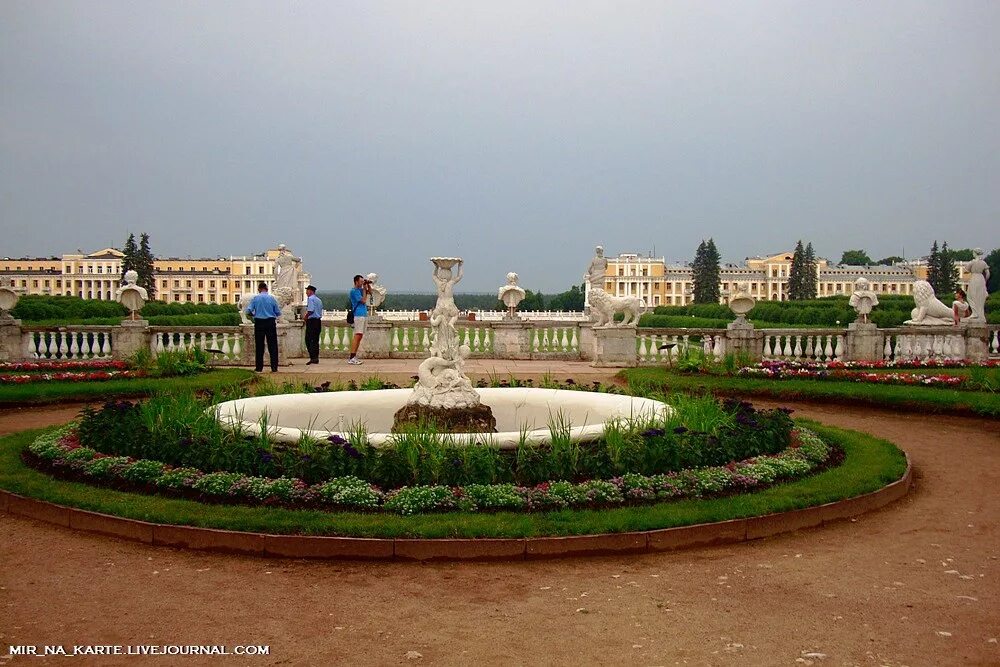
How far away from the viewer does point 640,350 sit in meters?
19.0

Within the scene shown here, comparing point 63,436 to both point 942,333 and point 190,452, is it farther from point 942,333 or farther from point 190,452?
point 942,333

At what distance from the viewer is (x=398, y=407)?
33.1 ft

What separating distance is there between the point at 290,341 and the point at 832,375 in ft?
38.4

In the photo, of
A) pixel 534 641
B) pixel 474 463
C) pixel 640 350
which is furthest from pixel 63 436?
pixel 640 350

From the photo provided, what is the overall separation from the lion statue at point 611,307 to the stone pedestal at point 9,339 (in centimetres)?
1205

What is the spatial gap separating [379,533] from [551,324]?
53.4 feet

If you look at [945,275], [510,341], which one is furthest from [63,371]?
[945,275]

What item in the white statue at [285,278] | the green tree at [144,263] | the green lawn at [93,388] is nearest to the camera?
the green lawn at [93,388]

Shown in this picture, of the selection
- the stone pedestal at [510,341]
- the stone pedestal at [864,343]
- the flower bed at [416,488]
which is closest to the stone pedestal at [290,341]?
the stone pedestal at [510,341]

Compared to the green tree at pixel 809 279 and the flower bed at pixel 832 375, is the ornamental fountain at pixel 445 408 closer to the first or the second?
the flower bed at pixel 832 375

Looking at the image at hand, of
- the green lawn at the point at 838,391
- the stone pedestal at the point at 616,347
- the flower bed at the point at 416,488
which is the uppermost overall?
the stone pedestal at the point at 616,347

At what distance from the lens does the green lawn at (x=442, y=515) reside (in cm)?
591

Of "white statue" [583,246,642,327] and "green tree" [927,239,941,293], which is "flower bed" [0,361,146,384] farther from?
"green tree" [927,239,941,293]

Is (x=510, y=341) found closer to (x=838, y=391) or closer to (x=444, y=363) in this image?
(x=838, y=391)
